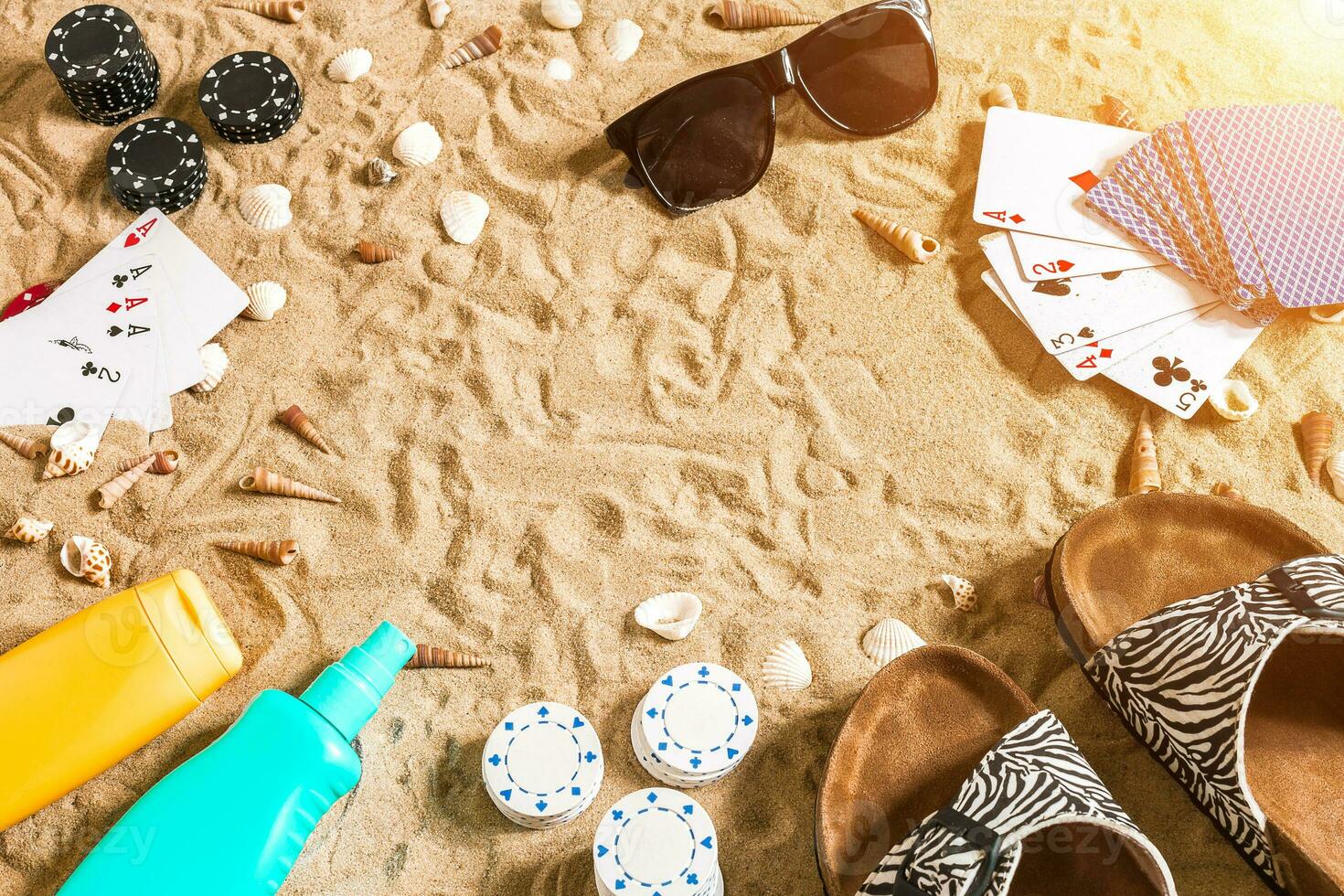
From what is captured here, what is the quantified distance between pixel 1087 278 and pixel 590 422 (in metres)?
1.01

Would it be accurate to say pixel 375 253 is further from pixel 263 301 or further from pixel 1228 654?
pixel 1228 654

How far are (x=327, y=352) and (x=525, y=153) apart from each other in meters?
0.57

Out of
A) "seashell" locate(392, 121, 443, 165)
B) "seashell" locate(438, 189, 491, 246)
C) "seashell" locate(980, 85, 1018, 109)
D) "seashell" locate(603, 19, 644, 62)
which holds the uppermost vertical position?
"seashell" locate(603, 19, 644, 62)

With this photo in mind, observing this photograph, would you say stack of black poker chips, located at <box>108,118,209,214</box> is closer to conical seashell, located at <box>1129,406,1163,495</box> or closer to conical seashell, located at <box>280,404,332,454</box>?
conical seashell, located at <box>280,404,332,454</box>

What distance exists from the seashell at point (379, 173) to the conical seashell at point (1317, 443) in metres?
1.80

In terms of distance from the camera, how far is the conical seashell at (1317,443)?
1.88m

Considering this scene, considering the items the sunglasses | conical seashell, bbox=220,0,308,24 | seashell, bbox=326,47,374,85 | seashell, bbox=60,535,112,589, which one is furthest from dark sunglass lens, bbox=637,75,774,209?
seashell, bbox=60,535,112,589

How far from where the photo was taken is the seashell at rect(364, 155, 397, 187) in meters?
2.06

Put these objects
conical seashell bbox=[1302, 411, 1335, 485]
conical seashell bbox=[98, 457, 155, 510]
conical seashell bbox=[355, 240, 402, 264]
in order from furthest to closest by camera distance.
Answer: conical seashell bbox=[355, 240, 402, 264], conical seashell bbox=[1302, 411, 1335, 485], conical seashell bbox=[98, 457, 155, 510]

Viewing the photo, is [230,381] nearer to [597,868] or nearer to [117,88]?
[117,88]

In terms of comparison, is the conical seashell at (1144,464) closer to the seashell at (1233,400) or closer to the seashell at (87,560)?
the seashell at (1233,400)

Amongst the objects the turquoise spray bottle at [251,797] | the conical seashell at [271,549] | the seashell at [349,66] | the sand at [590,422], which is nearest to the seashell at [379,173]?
the sand at [590,422]

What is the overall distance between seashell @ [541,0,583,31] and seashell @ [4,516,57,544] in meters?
1.40

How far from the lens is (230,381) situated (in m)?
1.91
